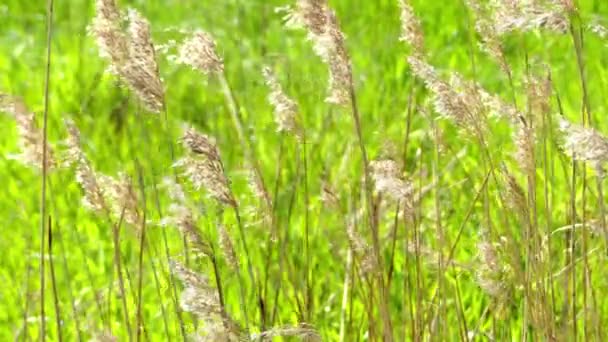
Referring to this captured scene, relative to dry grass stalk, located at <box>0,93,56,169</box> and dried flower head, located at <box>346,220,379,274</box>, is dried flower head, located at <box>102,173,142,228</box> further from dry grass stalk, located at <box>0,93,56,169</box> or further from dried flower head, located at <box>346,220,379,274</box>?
dried flower head, located at <box>346,220,379,274</box>

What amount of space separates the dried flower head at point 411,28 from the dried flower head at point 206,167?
40cm

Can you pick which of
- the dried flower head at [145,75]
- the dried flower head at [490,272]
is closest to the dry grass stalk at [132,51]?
the dried flower head at [145,75]

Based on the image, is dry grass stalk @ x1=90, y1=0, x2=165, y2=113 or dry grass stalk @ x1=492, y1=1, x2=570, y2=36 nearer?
dry grass stalk @ x1=492, y1=1, x2=570, y2=36

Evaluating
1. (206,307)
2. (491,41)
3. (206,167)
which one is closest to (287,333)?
(206,307)

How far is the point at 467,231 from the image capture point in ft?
11.4

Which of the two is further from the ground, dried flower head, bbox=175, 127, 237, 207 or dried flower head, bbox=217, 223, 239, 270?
dried flower head, bbox=175, 127, 237, 207

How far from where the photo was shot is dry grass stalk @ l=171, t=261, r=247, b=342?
5.46ft

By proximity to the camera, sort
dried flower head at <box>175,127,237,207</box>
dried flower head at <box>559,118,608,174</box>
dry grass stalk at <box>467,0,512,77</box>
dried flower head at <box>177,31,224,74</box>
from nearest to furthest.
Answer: dried flower head at <box>559,118,608,174</box>
dried flower head at <box>175,127,237,207</box>
dried flower head at <box>177,31,224,74</box>
dry grass stalk at <box>467,0,512,77</box>

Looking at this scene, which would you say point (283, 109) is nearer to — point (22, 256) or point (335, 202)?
point (335, 202)

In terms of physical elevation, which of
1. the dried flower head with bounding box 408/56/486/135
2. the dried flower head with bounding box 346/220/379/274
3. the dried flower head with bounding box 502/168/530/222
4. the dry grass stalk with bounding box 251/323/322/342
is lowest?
the dry grass stalk with bounding box 251/323/322/342

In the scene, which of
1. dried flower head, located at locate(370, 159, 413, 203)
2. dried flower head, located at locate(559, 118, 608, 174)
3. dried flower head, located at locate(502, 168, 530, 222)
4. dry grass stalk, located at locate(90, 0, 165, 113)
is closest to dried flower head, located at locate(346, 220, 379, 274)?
dried flower head, located at locate(370, 159, 413, 203)

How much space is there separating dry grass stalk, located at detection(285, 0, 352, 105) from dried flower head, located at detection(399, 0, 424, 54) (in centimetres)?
26

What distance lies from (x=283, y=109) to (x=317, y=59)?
264 cm

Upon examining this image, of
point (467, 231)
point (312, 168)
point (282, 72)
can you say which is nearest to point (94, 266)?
point (312, 168)
